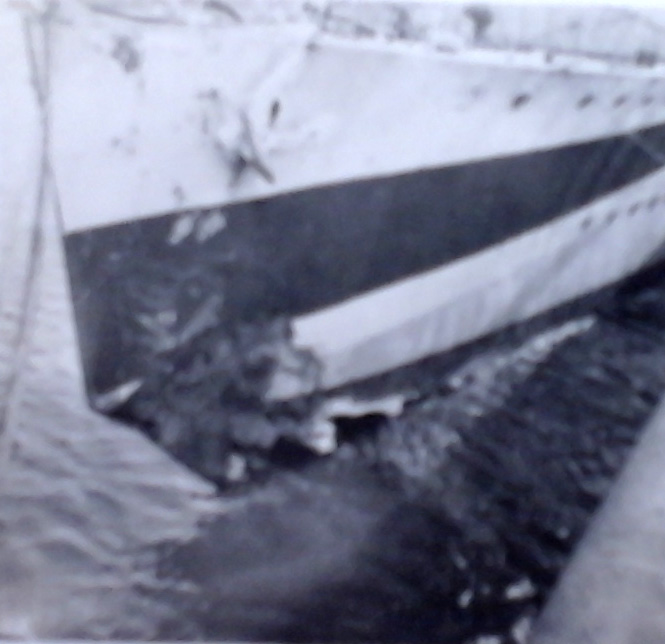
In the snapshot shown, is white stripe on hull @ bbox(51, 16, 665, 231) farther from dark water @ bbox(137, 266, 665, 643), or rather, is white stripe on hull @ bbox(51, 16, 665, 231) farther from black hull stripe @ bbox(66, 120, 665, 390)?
dark water @ bbox(137, 266, 665, 643)

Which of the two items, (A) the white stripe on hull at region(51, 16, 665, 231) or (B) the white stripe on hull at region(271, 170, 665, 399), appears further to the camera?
(B) the white stripe on hull at region(271, 170, 665, 399)

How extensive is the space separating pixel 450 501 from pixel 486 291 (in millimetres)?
182

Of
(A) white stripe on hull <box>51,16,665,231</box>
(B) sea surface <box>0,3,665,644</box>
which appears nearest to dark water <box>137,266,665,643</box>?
(B) sea surface <box>0,3,665,644</box>

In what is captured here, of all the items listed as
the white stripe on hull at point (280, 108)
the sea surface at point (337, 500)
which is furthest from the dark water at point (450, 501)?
the white stripe on hull at point (280, 108)

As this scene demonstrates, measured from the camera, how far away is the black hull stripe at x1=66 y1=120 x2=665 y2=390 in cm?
58

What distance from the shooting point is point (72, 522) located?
0.58 metres

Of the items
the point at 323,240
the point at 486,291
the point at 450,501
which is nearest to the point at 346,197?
the point at 323,240

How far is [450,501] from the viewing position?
Answer: 64 centimetres

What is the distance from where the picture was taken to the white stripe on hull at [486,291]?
0.65 meters

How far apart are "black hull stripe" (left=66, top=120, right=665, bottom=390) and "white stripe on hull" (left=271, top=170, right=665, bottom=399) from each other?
1cm

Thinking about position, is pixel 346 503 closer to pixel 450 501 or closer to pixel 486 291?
pixel 450 501

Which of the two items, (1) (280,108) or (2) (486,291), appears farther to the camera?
(2) (486,291)

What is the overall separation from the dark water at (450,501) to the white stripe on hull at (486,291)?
0.06ft

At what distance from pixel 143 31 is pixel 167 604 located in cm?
41
